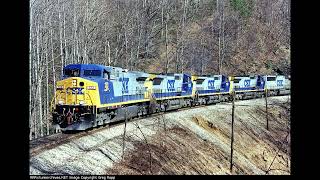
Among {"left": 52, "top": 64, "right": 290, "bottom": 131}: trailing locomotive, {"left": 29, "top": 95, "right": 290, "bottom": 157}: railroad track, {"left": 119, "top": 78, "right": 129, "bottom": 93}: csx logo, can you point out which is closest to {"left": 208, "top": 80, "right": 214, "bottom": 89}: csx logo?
{"left": 52, "top": 64, "right": 290, "bottom": 131}: trailing locomotive

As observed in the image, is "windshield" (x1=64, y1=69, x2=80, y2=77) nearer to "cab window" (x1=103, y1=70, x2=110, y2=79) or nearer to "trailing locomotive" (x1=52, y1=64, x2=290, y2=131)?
"trailing locomotive" (x1=52, y1=64, x2=290, y2=131)

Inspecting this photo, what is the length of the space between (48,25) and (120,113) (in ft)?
53.2

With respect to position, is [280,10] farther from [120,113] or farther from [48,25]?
[120,113]

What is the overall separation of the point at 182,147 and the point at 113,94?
6.14m

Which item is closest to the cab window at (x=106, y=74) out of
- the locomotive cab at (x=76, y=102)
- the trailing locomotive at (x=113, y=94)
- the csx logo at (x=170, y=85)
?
the trailing locomotive at (x=113, y=94)

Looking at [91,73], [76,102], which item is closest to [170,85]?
[91,73]

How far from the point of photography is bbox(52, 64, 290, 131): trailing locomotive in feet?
71.9

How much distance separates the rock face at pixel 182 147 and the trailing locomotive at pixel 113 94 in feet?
3.72

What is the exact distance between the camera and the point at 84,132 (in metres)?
22.2

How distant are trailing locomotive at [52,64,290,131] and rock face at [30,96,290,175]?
3.72 feet

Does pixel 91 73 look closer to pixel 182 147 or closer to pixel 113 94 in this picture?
pixel 113 94

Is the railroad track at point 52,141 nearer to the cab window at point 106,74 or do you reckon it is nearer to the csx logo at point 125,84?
the cab window at point 106,74

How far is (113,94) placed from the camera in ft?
79.7
